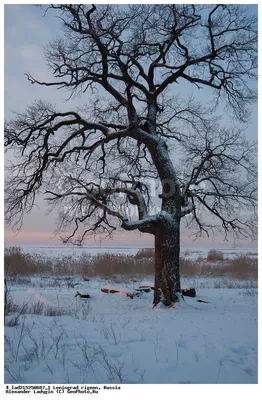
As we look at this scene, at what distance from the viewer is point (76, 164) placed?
12227 millimetres

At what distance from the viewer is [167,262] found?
34.0 ft

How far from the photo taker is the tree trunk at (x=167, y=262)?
10.2m

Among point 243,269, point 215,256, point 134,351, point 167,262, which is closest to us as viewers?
point 134,351

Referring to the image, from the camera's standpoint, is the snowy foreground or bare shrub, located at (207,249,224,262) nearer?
the snowy foreground

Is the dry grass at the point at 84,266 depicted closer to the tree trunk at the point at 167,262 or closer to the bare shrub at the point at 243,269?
the bare shrub at the point at 243,269

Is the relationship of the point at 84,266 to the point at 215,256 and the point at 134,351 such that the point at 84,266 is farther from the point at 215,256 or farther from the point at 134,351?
the point at 134,351

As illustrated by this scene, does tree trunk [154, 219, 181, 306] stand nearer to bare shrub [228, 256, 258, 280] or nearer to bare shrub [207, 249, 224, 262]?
bare shrub [228, 256, 258, 280]

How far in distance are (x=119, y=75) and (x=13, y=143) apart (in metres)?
4.49

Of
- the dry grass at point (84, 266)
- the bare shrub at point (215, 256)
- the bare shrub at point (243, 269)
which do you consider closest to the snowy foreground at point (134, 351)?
the dry grass at point (84, 266)

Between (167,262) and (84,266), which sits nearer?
(167,262)

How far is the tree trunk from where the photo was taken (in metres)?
10.2

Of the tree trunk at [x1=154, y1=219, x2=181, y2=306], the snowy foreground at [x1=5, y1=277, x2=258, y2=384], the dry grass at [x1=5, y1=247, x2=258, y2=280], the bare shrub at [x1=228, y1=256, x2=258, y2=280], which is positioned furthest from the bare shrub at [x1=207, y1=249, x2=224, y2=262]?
the snowy foreground at [x1=5, y1=277, x2=258, y2=384]

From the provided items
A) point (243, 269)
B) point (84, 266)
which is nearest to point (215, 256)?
point (243, 269)

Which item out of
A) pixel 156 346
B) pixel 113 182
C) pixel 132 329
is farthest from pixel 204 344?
pixel 113 182
